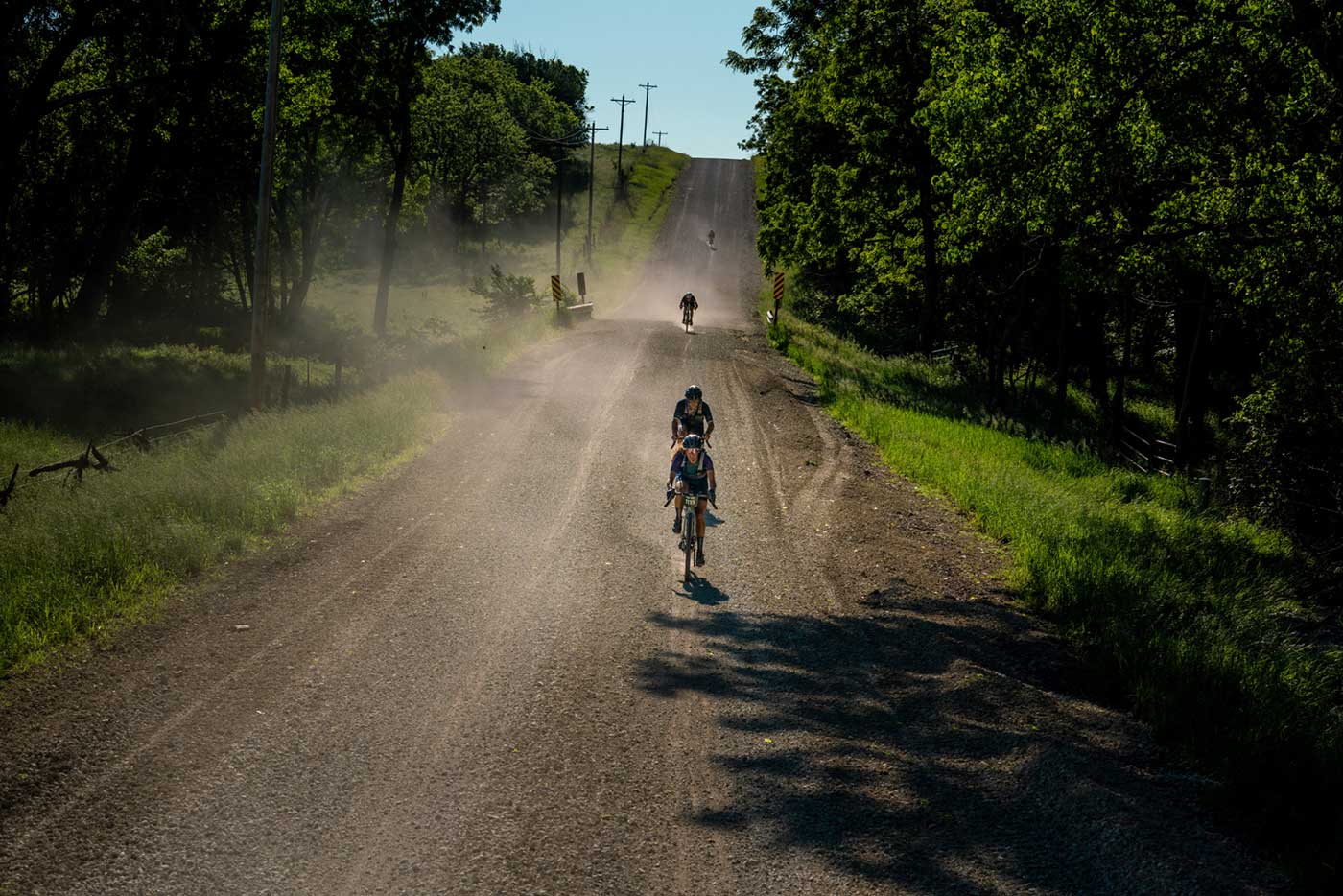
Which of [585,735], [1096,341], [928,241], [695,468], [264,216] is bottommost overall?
[585,735]

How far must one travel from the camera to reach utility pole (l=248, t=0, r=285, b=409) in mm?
16203

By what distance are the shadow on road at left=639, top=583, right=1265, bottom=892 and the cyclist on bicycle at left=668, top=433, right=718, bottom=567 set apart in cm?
170

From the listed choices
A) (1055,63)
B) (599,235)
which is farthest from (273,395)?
(599,235)

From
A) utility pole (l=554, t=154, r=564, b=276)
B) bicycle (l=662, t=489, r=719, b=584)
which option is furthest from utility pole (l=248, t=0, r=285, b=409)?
utility pole (l=554, t=154, r=564, b=276)

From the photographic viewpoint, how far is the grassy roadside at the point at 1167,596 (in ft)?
22.2

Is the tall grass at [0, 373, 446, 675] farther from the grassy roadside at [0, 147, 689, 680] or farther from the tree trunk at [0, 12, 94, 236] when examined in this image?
the tree trunk at [0, 12, 94, 236]

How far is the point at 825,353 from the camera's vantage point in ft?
108

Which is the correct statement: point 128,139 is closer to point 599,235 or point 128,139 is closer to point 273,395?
point 273,395

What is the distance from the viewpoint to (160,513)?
36.2ft

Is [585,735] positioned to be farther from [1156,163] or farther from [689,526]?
[1156,163]

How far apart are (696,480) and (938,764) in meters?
4.98

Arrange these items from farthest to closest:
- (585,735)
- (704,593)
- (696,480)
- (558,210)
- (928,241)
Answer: (558,210)
(928,241)
(696,480)
(704,593)
(585,735)

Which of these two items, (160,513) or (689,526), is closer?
(689,526)

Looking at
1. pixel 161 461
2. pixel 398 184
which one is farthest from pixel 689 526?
pixel 398 184
